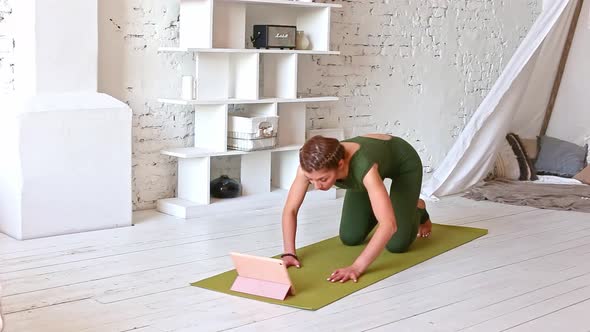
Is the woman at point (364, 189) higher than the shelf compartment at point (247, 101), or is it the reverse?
the shelf compartment at point (247, 101)

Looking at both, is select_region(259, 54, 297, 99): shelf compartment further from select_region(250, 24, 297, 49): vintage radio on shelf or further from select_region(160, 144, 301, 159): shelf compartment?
select_region(160, 144, 301, 159): shelf compartment

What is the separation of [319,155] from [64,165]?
159cm

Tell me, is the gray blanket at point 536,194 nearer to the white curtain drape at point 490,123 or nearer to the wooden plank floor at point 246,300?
the white curtain drape at point 490,123

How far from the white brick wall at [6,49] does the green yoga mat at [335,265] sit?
167cm

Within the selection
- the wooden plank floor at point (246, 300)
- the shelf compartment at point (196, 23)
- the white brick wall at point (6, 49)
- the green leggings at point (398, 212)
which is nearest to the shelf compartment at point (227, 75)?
the shelf compartment at point (196, 23)

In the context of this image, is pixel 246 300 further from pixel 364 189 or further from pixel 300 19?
pixel 300 19

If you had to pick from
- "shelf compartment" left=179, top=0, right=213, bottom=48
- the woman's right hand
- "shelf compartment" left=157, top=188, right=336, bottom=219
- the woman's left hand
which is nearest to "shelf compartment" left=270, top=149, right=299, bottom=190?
"shelf compartment" left=157, top=188, right=336, bottom=219

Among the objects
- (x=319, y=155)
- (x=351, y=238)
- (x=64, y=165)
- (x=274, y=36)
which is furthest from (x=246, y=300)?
(x=274, y=36)

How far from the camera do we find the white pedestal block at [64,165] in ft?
14.1

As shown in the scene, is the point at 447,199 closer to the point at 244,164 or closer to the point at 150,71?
the point at 244,164

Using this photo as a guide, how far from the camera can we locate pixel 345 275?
3.67 meters

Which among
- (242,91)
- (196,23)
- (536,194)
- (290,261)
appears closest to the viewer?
(290,261)

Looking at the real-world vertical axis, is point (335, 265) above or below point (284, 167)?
below

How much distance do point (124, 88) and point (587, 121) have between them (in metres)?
4.21
